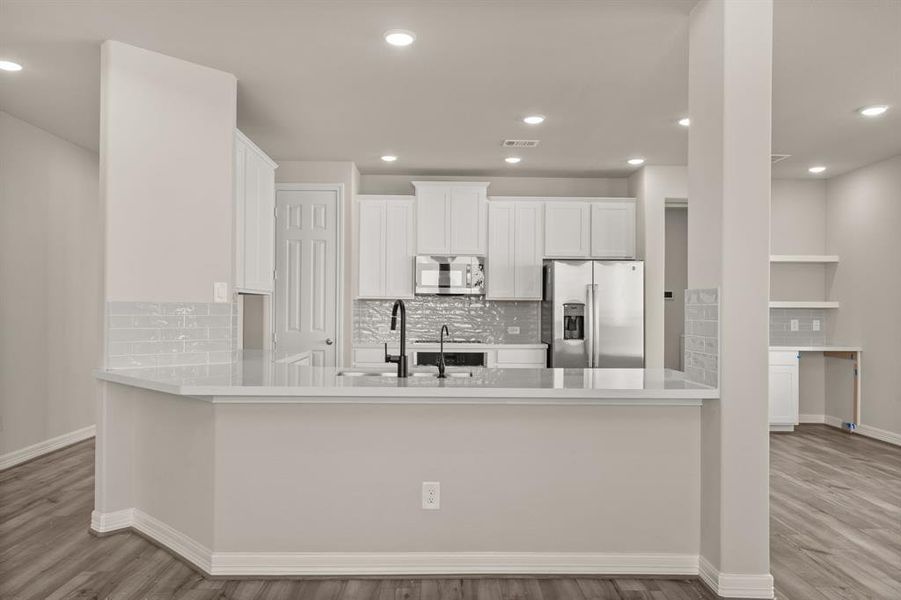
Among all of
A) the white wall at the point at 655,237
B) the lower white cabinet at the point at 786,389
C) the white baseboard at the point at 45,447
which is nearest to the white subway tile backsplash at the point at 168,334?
the white baseboard at the point at 45,447

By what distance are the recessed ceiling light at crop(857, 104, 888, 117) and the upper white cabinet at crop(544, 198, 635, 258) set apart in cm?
225

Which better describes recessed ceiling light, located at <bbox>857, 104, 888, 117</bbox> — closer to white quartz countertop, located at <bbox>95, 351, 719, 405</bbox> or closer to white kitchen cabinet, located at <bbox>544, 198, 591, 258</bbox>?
white kitchen cabinet, located at <bbox>544, 198, 591, 258</bbox>

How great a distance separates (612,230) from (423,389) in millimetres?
4147

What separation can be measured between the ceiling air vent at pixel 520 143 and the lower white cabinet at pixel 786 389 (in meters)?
3.19

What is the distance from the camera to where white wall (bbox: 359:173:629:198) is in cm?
679

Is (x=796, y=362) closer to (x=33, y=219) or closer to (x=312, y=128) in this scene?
(x=312, y=128)

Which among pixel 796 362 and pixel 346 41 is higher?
pixel 346 41

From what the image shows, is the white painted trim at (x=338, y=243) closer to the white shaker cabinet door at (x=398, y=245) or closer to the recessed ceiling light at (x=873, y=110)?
the white shaker cabinet door at (x=398, y=245)

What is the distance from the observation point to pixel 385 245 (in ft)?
20.9

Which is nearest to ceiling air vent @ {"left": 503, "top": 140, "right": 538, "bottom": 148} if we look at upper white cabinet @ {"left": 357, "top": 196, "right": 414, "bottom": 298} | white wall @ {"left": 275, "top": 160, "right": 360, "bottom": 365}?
upper white cabinet @ {"left": 357, "top": 196, "right": 414, "bottom": 298}

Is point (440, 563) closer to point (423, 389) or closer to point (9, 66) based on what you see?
point (423, 389)

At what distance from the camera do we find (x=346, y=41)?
133 inches

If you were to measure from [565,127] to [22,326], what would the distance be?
436 centimetres

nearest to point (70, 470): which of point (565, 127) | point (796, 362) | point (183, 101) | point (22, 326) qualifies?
point (22, 326)
